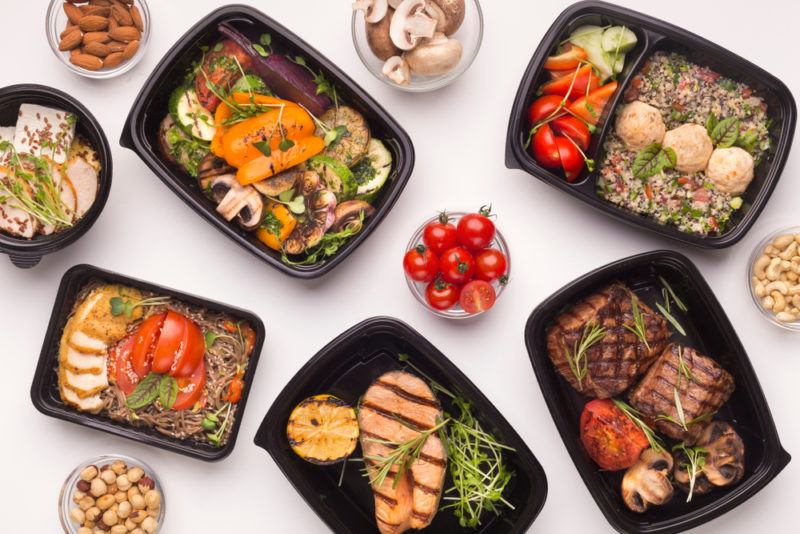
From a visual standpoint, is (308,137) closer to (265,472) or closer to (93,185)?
(93,185)

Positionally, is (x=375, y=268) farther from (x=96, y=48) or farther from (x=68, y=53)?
(x=68, y=53)

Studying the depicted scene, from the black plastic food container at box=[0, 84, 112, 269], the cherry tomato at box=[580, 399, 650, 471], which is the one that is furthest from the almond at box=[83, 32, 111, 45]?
the cherry tomato at box=[580, 399, 650, 471]

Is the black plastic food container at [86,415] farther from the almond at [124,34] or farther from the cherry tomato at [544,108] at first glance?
the cherry tomato at [544,108]

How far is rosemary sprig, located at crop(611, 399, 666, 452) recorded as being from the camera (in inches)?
120

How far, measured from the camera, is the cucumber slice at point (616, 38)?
121 inches

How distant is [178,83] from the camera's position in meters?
3.15

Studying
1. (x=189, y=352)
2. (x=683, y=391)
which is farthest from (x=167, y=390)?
(x=683, y=391)

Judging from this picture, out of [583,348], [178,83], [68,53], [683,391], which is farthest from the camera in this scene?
[68,53]

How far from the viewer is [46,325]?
3350 millimetres

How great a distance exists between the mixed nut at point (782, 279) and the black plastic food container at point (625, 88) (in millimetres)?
225

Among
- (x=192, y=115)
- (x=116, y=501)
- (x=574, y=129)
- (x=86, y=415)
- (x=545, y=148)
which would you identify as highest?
(x=574, y=129)

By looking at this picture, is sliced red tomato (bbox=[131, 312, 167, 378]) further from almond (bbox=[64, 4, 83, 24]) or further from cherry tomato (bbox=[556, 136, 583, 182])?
cherry tomato (bbox=[556, 136, 583, 182])

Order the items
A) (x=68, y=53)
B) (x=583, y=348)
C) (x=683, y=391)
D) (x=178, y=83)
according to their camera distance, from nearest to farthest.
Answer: (x=583, y=348)
(x=683, y=391)
(x=178, y=83)
(x=68, y=53)

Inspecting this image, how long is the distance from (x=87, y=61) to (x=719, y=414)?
3.21m
